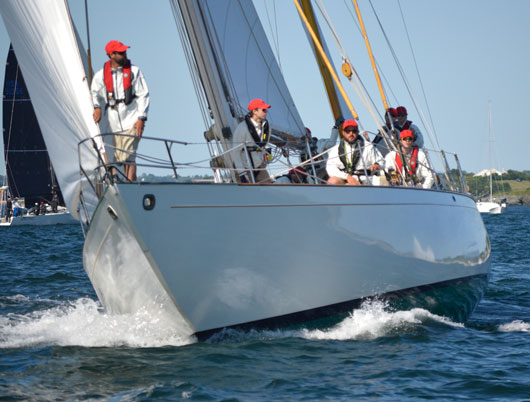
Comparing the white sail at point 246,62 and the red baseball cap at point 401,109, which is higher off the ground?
the white sail at point 246,62

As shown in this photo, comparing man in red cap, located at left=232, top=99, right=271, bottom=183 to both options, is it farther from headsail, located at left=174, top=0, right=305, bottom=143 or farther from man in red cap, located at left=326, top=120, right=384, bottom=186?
man in red cap, located at left=326, top=120, right=384, bottom=186

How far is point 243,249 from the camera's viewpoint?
214 inches

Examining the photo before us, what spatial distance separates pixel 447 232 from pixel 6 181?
125ft

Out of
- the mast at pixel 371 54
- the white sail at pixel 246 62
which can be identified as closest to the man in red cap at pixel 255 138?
the white sail at pixel 246 62

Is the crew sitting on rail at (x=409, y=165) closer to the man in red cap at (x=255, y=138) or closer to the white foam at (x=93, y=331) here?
the man in red cap at (x=255, y=138)

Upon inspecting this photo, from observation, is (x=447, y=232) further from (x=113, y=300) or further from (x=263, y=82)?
(x=113, y=300)

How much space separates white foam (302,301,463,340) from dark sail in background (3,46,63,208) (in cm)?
3444

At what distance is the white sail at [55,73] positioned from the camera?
5.40 m

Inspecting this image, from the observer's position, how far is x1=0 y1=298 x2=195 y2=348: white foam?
5.51m

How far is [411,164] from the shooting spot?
26.3 feet

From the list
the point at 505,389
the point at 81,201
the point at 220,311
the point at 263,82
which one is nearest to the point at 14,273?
the point at 263,82

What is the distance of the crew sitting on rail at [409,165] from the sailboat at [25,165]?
33.4 m

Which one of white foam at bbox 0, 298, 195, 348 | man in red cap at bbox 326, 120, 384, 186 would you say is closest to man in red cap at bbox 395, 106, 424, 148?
man in red cap at bbox 326, 120, 384, 186

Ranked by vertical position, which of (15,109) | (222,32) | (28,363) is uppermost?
(15,109)
